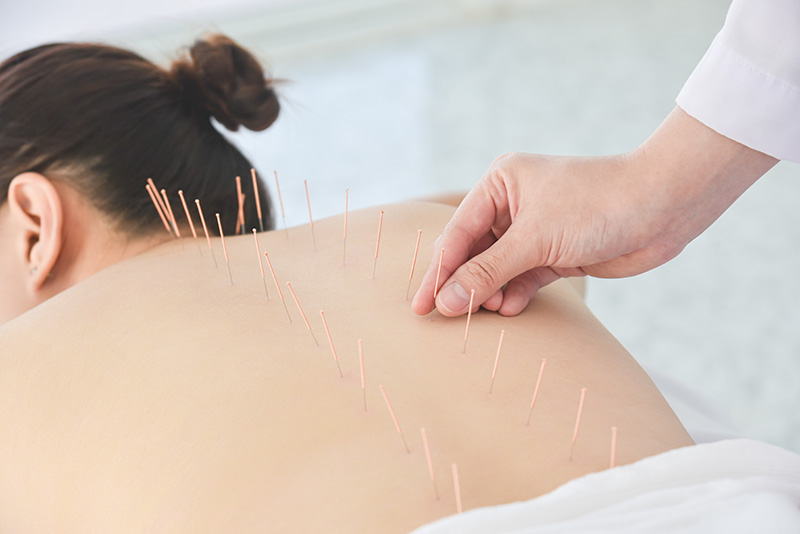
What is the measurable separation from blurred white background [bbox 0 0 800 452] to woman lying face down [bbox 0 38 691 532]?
4.30ft

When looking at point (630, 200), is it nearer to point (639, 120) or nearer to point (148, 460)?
point (148, 460)

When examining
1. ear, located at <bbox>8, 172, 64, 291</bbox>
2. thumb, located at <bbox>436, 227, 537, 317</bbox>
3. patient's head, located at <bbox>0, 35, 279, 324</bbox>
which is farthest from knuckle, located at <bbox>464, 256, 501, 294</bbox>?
ear, located at <bbox>8, 172, 64, 291</bbox>

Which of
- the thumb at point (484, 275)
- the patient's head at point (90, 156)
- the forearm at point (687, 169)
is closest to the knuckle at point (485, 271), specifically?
the thumb at point (484, 275)

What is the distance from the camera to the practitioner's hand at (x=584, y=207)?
121 centimetres

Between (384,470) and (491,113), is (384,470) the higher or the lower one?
the higher one

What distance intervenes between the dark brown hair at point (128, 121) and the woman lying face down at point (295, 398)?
0.82ft

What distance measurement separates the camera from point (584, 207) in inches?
48.4

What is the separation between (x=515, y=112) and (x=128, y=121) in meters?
2.86

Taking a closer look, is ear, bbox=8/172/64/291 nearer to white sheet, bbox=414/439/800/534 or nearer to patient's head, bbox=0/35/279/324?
patient's head, bbox=0/35/279/324

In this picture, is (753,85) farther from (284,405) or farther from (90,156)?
(90,156)

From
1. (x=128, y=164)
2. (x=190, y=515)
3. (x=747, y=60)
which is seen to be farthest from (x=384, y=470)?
(x=128, y=164)

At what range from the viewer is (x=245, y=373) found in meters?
1.08

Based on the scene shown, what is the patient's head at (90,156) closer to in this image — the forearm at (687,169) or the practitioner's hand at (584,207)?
the practitioner's hand at (584,207)

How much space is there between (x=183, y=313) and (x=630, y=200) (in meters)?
0.78
